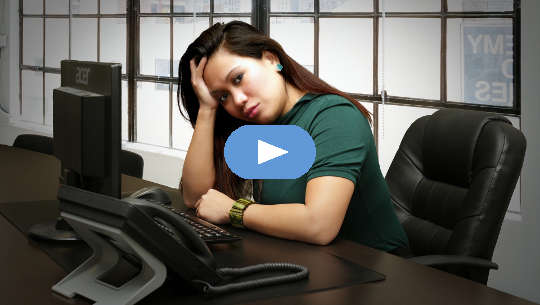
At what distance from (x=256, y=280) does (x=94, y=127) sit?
41 cm

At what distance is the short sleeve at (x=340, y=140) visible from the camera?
1466 mm

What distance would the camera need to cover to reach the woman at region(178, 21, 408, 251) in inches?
56.5

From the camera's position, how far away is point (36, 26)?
6.54 meters

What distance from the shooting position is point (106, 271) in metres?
1.09

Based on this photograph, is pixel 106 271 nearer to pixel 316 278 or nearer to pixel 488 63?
pixel 316 278

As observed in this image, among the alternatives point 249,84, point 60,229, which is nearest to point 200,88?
point 249,84

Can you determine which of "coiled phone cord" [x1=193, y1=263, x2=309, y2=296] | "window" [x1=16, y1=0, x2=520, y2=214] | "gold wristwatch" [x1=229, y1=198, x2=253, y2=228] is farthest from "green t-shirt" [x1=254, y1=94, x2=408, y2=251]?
"window" [x1=16, y1=0, x2=520, y2=214]

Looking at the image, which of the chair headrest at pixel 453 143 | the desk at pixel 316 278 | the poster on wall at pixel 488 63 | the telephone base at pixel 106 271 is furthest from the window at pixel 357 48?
the telephone base at pixel 106 271

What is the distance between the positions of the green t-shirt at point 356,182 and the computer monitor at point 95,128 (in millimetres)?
503

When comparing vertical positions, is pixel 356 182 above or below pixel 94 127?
below

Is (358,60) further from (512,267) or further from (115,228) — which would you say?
(115,228)

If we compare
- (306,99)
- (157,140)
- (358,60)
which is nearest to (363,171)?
(306,99)

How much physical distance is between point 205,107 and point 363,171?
0.57m

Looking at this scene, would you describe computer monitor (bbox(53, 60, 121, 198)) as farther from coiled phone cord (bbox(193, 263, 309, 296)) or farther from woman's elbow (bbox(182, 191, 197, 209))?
woman's elbow (bbox(182, 191, 197, 209))
